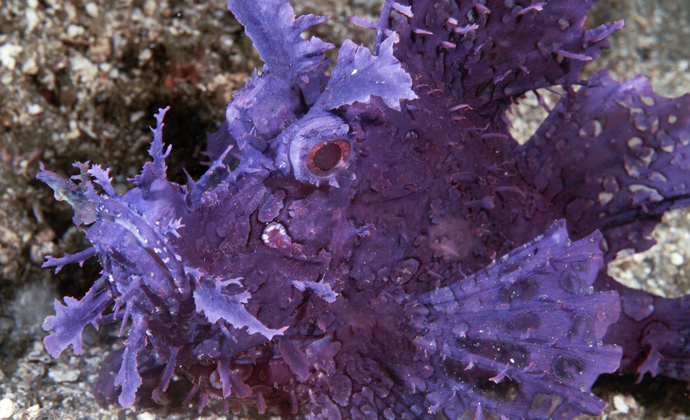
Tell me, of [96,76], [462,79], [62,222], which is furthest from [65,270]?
[462,79]

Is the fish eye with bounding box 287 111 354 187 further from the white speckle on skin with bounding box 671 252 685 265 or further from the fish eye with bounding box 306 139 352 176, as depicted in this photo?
the white speckle on skin with bounding box 671 252 685 265

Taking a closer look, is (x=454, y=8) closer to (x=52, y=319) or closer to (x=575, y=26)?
(x=575, y=26)

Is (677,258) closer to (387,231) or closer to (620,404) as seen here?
(620,404)

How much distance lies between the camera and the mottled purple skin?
2.05 meters

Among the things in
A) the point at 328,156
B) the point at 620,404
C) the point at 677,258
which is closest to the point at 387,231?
the point at 328,156

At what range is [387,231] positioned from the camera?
251 centimetres

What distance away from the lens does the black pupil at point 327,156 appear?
2.10 meters

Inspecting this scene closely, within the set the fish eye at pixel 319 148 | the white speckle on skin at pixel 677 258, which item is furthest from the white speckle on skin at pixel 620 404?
the fish eye at pixel 319 148

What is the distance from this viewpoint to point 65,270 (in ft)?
12.2

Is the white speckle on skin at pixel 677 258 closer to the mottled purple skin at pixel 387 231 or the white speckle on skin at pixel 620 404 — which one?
the white speckle on skin at pixel 620 404

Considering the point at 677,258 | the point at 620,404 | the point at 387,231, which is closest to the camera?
the point at 387,231

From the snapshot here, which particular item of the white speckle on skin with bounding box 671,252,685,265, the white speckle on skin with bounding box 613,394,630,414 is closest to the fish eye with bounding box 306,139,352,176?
the white speckle on skin with bounding box 613,394,630,414

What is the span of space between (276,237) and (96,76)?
2.44 m

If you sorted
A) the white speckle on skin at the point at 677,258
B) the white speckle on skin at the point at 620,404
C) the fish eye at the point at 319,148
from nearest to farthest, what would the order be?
the fish eye at the point at 319,148
the white speckle on skin at the point at 620,404
the white speckle on skin at the point at 677,258
